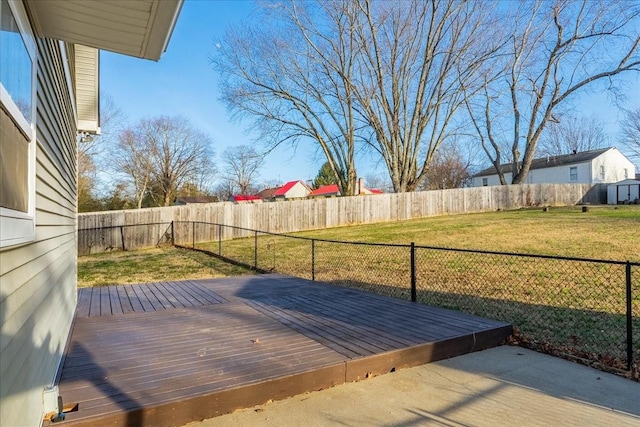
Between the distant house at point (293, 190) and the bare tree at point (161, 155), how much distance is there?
17775 mm

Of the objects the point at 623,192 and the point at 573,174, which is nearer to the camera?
the point at 623,192

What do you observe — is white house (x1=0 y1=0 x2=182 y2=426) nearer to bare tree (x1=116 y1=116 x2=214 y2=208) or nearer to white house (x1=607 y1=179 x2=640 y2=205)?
white house (x1=607 y1=179 x2=640 y2=205)

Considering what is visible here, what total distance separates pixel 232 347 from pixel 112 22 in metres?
2.58

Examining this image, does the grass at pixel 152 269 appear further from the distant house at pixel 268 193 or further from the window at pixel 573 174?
the distant house at pixel 268 193

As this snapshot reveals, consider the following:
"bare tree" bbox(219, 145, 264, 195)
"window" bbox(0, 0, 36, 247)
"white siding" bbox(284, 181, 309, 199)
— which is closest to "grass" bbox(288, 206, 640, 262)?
"window" bbox(0, 0, 36, 247)

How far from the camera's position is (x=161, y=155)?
123 ft

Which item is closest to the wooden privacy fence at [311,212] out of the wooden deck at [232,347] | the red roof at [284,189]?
the wooden deck at [232,347]

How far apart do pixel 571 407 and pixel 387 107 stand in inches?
846

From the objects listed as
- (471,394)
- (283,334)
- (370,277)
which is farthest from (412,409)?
(370,277)

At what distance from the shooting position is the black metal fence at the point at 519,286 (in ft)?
12.4

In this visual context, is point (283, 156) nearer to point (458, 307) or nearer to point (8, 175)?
point (458, 307)

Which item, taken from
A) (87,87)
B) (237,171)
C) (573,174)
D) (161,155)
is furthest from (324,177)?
(87,87)

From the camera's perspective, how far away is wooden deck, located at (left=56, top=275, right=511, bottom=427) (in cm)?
251

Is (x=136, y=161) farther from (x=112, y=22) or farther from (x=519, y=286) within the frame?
(x=112, y=22)
